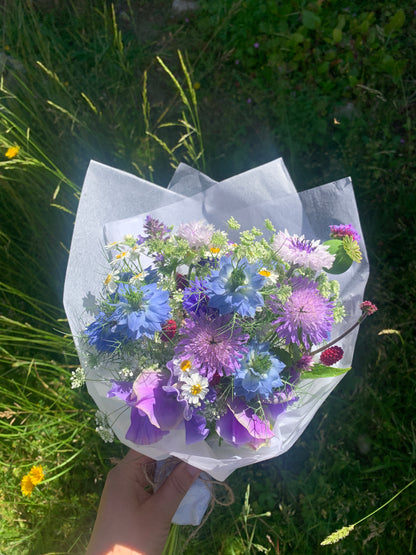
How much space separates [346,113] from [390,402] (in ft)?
4.31

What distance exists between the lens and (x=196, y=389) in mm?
890

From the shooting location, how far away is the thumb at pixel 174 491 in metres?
1.33

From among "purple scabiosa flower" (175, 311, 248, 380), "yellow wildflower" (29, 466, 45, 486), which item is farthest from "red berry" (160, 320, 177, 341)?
"yellow wildflower" (29, 466, 45, 486)

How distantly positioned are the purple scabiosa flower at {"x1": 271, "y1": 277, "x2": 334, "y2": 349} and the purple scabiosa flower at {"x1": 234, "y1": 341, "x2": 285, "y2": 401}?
6 centimetres

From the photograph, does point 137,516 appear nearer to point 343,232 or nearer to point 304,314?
point 304,314

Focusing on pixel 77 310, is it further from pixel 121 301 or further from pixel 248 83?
pixel 248 83

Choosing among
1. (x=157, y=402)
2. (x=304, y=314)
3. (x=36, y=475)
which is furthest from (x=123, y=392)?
(x=36, y=475)

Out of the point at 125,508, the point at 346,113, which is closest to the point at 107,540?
the point at 125,508

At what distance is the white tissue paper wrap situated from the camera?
1123mm

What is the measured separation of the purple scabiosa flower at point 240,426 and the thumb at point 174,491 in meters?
0.42

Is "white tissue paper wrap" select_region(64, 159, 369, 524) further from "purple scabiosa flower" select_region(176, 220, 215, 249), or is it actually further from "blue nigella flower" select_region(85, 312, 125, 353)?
"purple scabiosa flower" select_region(176, 220, 215, 249)

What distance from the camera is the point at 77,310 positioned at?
115cm

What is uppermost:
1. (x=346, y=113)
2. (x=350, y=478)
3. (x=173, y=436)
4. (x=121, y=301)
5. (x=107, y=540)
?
(x=121, y=301)

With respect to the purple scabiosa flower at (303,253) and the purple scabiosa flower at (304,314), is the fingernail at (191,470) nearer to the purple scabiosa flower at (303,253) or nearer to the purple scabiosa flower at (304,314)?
the purple scabiosa flower at (304,314)
